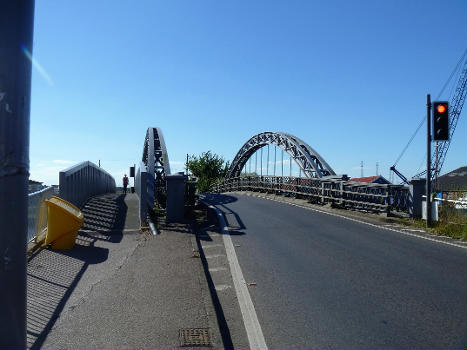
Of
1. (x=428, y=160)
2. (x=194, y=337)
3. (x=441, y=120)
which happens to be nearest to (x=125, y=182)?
(x=428, y=160)

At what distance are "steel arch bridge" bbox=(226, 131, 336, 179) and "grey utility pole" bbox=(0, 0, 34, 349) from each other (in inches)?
1333

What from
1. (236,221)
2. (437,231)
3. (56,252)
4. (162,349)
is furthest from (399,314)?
(236,221)

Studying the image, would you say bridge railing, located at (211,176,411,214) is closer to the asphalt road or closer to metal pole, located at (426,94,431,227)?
metal pole, located at (426,94,431,227)

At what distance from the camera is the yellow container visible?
8.48 m

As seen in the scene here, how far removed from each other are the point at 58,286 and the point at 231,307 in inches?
105

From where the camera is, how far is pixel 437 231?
1160cm

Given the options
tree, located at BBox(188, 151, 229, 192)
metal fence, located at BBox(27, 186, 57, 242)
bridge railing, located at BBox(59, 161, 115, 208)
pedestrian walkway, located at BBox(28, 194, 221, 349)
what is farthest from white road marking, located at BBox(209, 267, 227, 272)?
tree, located at BBox(188, 151, 229, 192)

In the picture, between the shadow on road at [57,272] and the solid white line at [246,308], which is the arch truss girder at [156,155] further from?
the solid white line at [246,308]

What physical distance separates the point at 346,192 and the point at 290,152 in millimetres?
28050

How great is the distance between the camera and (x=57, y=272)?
6.93m

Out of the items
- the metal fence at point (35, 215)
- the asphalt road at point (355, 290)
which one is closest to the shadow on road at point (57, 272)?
the metal fence at point (35, 215)

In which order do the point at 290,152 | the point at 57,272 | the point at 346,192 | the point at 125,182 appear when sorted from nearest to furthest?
the point at 57,272
the point at 346,192
the point at 125,182
the point at 290,152

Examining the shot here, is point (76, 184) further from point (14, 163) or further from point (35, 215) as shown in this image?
point (14, 163)

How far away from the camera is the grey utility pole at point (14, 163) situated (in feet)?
7.04
